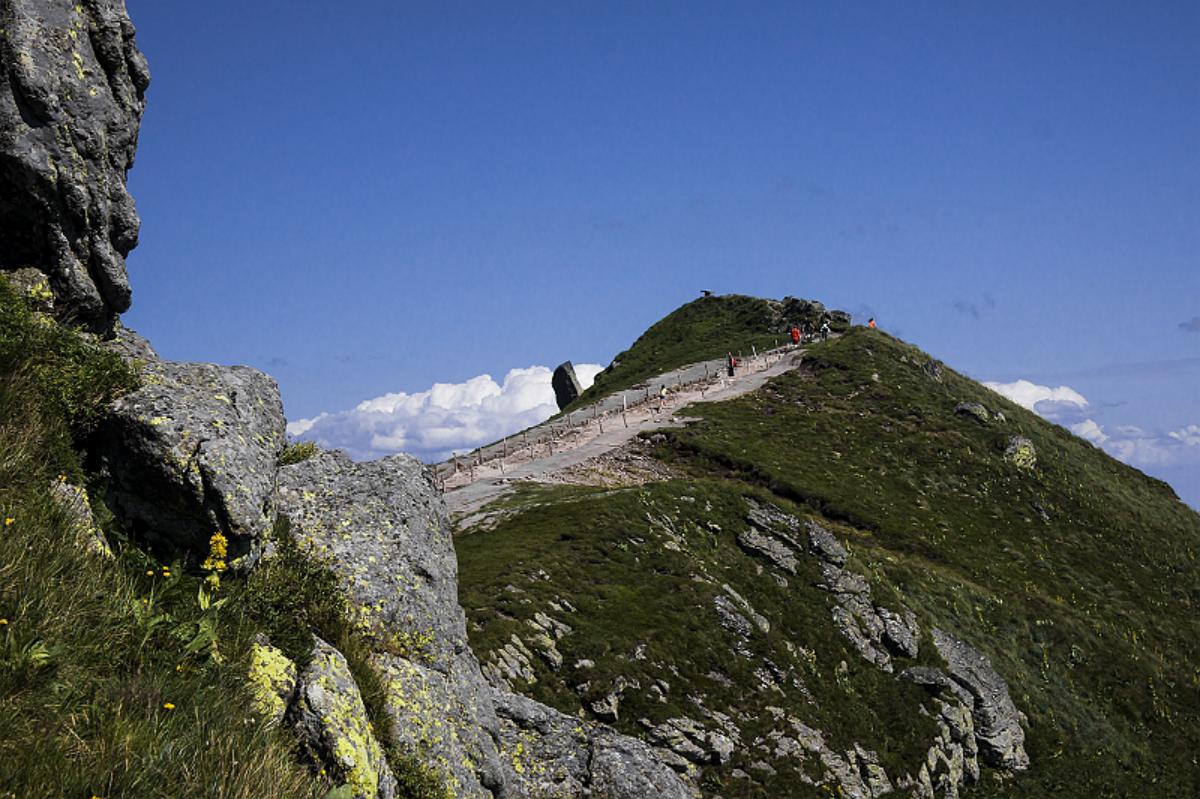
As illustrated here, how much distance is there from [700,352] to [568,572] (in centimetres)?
9463

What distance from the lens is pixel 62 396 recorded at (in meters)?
12.8

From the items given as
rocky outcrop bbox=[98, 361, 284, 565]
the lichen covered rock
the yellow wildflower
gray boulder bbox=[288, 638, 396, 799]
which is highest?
rocky outcrop bbox=[98, 361, 284, 565]

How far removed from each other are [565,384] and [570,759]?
131 meters

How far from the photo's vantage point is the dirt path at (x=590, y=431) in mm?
62812

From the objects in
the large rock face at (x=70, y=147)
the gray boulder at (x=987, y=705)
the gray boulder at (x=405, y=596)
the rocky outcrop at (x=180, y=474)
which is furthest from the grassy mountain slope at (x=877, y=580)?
the large rock face at (x=70, y=147)

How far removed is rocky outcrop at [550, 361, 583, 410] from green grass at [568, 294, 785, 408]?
10339 mm

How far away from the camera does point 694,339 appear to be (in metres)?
141

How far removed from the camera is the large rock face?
1476 centimetres

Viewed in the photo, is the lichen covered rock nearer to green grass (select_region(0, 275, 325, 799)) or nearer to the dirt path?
green grass (select_region(0, 275, 325, 799))

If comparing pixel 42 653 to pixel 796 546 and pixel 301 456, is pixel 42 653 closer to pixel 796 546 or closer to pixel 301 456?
pixel 301 456

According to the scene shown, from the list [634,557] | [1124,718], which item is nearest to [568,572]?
[634,557]

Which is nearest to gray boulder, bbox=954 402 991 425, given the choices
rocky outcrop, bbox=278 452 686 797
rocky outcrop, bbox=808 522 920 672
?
rocky outcrop, bbox=808 522 920 672

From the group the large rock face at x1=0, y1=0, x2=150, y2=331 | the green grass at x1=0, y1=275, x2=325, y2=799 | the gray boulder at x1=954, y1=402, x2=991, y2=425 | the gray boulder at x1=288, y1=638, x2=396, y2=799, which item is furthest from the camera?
the gray boulder at x1=954, y1=402, x2=991, y2=425

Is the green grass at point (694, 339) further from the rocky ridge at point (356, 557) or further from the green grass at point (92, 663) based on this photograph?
the green grass at point (92, 663)
